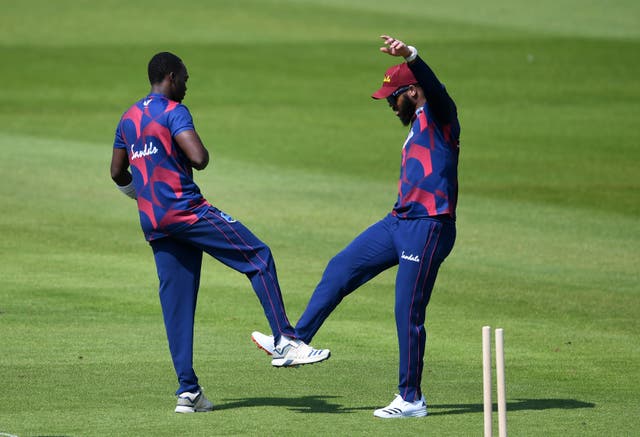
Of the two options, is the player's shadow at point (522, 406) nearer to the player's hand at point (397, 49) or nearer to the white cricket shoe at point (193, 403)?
the white cricket shoe at point (193, 403)

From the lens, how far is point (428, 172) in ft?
29.7

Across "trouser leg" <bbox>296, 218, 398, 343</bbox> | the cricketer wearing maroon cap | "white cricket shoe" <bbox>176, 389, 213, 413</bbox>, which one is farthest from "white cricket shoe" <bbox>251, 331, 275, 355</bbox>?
"white cricket shoe" <bbox>176, 389, 213, 413</bbox>

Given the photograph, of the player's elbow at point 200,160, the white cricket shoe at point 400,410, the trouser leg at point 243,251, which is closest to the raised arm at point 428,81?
the player's elbow at point 200,160

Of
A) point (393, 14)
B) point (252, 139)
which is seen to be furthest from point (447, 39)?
point (252, 139)

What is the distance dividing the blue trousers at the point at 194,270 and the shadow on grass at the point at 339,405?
1.61 feet

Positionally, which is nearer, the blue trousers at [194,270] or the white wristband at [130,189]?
the blue trousers at [194,270]

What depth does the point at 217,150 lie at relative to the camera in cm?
2577

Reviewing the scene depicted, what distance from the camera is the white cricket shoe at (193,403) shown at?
29.4 ft

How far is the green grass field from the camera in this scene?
9531 mm

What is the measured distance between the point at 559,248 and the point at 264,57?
77.7ft

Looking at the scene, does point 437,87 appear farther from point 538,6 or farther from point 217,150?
point 538,6

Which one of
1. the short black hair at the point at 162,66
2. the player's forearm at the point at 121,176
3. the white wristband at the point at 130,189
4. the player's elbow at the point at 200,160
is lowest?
the white wristband at the point at 130,189

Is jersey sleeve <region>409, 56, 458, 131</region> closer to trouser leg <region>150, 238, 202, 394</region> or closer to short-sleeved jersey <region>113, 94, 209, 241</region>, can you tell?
short-sleeved jersey <region>113, 94, 209, 241</region>

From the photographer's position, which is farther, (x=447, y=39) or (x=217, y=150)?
(x=447, y=39)
